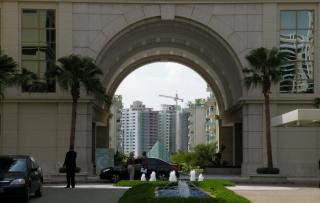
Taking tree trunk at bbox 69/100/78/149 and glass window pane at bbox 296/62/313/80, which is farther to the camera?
glass window pane at bbox 296/62/313/80

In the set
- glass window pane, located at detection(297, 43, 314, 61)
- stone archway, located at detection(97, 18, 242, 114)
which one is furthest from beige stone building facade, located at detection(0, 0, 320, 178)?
stone archway, located at detection(97, 18, 242, 114)

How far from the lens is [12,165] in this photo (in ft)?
74.2

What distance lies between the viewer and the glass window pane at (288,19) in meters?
45.8

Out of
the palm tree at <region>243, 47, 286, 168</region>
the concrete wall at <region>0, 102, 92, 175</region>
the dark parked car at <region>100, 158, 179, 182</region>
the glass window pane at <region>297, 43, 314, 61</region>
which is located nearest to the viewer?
the dark parked car at <region>100, 158, 179, 182</region>

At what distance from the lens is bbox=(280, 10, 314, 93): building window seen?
4572 centimetres

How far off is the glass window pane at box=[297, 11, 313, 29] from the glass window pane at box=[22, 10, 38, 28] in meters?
17.6

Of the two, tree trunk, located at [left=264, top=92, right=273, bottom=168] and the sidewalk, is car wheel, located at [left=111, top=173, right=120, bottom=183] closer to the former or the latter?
the sidewalk

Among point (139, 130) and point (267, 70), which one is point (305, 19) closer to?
point (267, 70)

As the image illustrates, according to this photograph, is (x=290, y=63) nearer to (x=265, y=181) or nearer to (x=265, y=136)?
(x=265, y=136)

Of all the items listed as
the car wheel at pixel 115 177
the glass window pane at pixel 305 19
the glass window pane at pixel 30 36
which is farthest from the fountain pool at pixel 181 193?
the glass window pane at pixel 305 19

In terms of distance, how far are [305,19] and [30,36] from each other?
18.5m

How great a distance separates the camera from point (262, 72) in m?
43.0

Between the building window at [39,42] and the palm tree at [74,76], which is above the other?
the building window at [39,42]

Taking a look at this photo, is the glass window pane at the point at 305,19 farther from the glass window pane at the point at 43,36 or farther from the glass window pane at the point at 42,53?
the glass window pane at the point at 42,53
